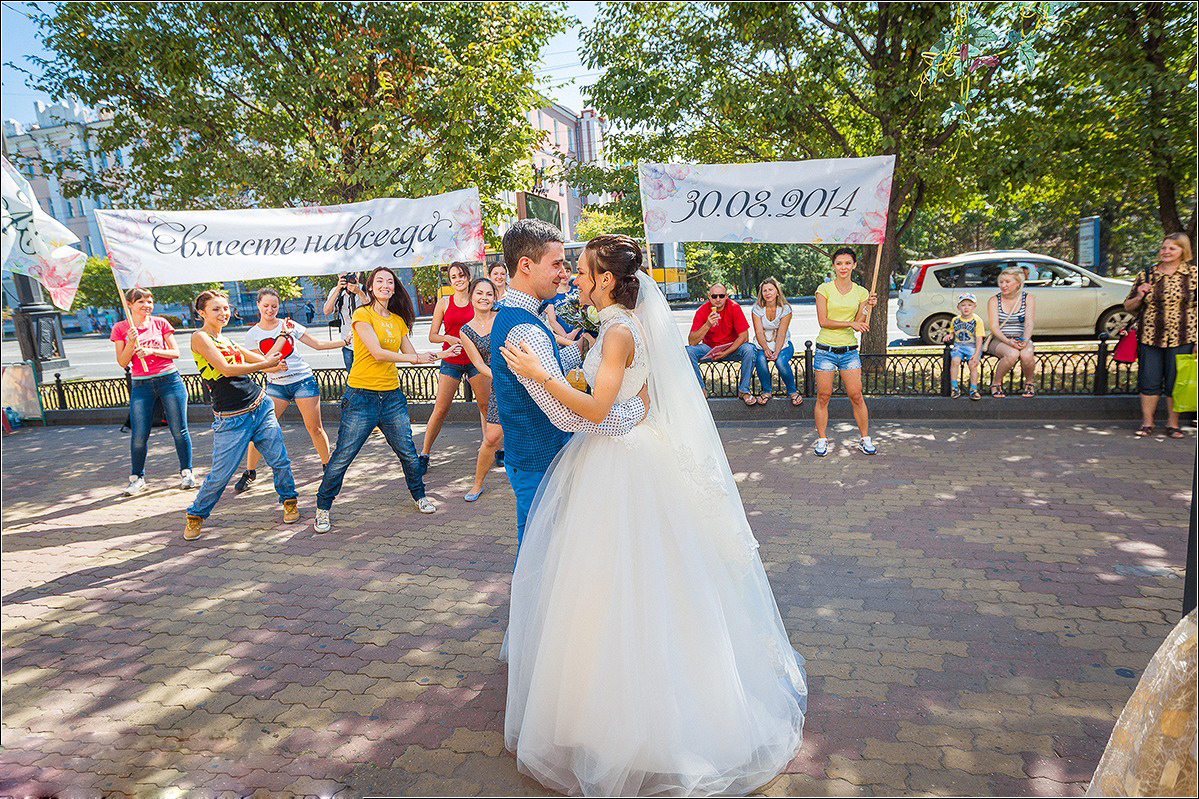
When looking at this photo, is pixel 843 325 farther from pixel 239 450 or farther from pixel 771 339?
pixel 239 450

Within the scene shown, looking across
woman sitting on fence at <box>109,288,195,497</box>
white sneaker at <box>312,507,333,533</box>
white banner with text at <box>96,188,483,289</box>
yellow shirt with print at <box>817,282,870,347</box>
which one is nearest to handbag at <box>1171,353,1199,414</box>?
Result: yellow shirt with print at <box>817,282,870,347</box>

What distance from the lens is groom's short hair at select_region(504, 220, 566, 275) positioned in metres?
3.31

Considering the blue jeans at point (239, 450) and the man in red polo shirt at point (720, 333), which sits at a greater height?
the man in red polo shirt at point (720, 333)

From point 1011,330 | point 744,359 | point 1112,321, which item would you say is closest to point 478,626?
point 744,359

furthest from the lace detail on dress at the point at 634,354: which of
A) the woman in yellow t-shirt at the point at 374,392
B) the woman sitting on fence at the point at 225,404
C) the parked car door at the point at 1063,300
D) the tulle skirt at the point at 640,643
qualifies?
the parked car door at the point at 1063,300

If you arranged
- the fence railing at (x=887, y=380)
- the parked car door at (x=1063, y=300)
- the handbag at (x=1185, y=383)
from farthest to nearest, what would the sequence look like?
the parked car door at (x=1063, y=300) → the fence railing at (x=887, y=380) → the handbag at (x=1185, y=383)

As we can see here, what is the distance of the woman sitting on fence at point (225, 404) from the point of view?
5.95m

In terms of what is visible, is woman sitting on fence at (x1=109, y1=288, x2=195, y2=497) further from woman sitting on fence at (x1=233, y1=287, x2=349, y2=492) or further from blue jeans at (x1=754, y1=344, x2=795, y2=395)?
blue jeans at (x1=754, y1=344, x2=795, y2=395)

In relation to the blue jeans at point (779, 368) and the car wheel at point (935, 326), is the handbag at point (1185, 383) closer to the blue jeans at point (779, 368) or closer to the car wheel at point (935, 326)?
the blue jeans at point (779, 368)

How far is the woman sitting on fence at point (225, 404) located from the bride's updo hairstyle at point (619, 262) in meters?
3.96

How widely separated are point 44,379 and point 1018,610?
15555mm

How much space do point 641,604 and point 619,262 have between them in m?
1.38

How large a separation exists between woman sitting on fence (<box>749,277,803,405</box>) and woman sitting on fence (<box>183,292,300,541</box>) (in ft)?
18.8

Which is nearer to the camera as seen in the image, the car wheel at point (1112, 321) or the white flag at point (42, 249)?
the white flag at point (42, 249)
